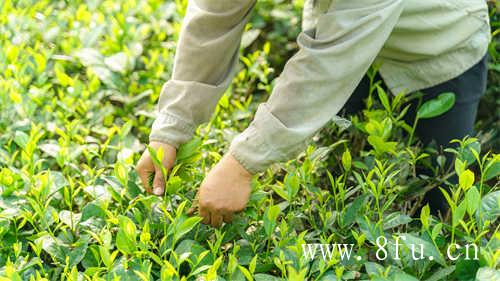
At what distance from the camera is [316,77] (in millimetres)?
1675

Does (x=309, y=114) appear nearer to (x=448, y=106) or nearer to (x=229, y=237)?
(x=229, y=237)

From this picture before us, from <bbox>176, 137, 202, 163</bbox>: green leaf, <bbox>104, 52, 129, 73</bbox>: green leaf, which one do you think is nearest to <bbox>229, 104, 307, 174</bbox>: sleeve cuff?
<bbox>176, 137, 202, 163</bbox>: green leaf

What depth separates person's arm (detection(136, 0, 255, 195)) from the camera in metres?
1.86

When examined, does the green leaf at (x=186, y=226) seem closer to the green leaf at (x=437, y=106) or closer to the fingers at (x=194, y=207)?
the fingers at (x=194, y=207)

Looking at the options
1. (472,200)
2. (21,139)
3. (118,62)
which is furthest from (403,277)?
(118,62)

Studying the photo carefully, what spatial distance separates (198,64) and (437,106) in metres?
→ 0.63

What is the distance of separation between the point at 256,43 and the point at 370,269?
1711 millimetres

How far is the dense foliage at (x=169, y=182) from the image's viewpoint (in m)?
1.63

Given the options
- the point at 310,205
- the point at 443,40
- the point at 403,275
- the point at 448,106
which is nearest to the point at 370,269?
the point at 403,275

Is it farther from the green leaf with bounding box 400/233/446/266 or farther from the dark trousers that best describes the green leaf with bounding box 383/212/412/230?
the dark trousers

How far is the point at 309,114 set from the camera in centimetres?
171

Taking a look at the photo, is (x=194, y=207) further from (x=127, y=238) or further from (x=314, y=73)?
(x=314, y=73)

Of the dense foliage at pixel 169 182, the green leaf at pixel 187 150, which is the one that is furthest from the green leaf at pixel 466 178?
the green leaf at pixel 187 150

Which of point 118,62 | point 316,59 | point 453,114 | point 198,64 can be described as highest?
point 316,59
